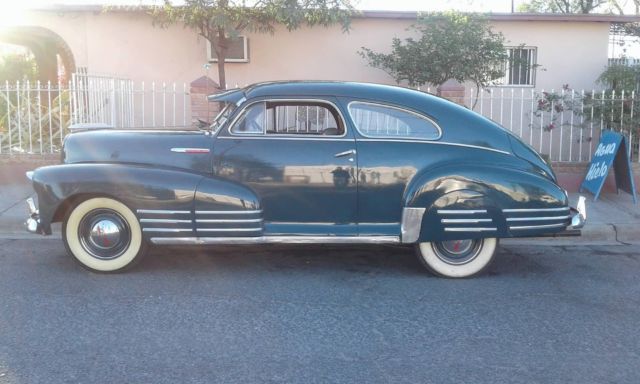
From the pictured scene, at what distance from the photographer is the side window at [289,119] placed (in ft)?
20.3

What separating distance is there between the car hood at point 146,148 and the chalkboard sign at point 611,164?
5.73 metres

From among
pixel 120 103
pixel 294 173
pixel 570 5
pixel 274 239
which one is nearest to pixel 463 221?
pixel 294 173

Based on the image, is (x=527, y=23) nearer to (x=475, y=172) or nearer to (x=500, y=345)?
(x=475, y=172)

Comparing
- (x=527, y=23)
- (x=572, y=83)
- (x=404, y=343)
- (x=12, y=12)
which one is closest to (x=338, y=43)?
(x=527, y=23)

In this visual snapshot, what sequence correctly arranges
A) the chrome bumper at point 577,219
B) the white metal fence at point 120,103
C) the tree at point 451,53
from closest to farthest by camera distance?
the chrome bumper at point 577,219
the white metal fence at point 120,103
the tree at point 451,53

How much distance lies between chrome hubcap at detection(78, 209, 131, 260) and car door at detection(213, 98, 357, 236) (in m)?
1.02

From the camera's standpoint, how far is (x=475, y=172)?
600 cm

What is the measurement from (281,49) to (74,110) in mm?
4215

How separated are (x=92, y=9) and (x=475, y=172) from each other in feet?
31.6

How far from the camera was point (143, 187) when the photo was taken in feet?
19.6

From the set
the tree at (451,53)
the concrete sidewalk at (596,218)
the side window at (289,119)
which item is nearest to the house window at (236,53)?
the tree at (451,53)

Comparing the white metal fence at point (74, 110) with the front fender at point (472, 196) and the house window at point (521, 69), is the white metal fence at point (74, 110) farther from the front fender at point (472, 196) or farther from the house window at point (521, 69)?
the house window at point (521, 69)

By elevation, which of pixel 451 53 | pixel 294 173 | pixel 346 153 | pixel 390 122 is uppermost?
pixel 451 53

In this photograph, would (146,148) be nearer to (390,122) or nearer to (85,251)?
(85,251)
